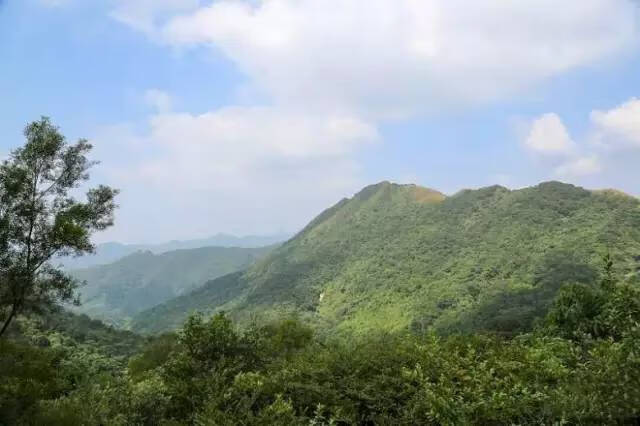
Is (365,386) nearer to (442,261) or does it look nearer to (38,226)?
(38,226)

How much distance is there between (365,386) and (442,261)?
343 feet

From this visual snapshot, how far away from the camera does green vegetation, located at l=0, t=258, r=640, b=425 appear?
10.1 m

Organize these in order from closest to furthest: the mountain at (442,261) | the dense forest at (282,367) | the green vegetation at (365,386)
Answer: the green vegetation at (365,386), the dense forest at (282,367), the mountain at (442,261)

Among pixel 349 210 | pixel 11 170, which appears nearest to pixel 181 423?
pixel 11 170

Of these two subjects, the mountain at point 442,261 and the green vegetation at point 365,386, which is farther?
the mountain at point 442,261

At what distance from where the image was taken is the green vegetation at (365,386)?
396 inches

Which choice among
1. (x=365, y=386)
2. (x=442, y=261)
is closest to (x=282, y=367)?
(x=365, y=386)

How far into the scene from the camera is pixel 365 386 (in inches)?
519

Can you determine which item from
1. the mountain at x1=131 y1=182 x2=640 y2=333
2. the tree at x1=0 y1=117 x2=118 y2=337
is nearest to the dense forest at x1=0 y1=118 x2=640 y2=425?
the tree at x1=0 y1=117 x2=118 y2=337

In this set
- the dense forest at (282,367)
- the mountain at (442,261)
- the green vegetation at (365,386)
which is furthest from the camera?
the mountain at (442,261)

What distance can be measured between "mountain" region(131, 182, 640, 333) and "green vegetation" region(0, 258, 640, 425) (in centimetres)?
4609

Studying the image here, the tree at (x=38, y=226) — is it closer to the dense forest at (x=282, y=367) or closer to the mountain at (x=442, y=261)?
the dense forest at (x=282, y=367)

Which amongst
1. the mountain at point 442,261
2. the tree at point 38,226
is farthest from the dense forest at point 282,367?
the mountain at point 442,261

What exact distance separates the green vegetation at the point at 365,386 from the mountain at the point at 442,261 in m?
46.1
